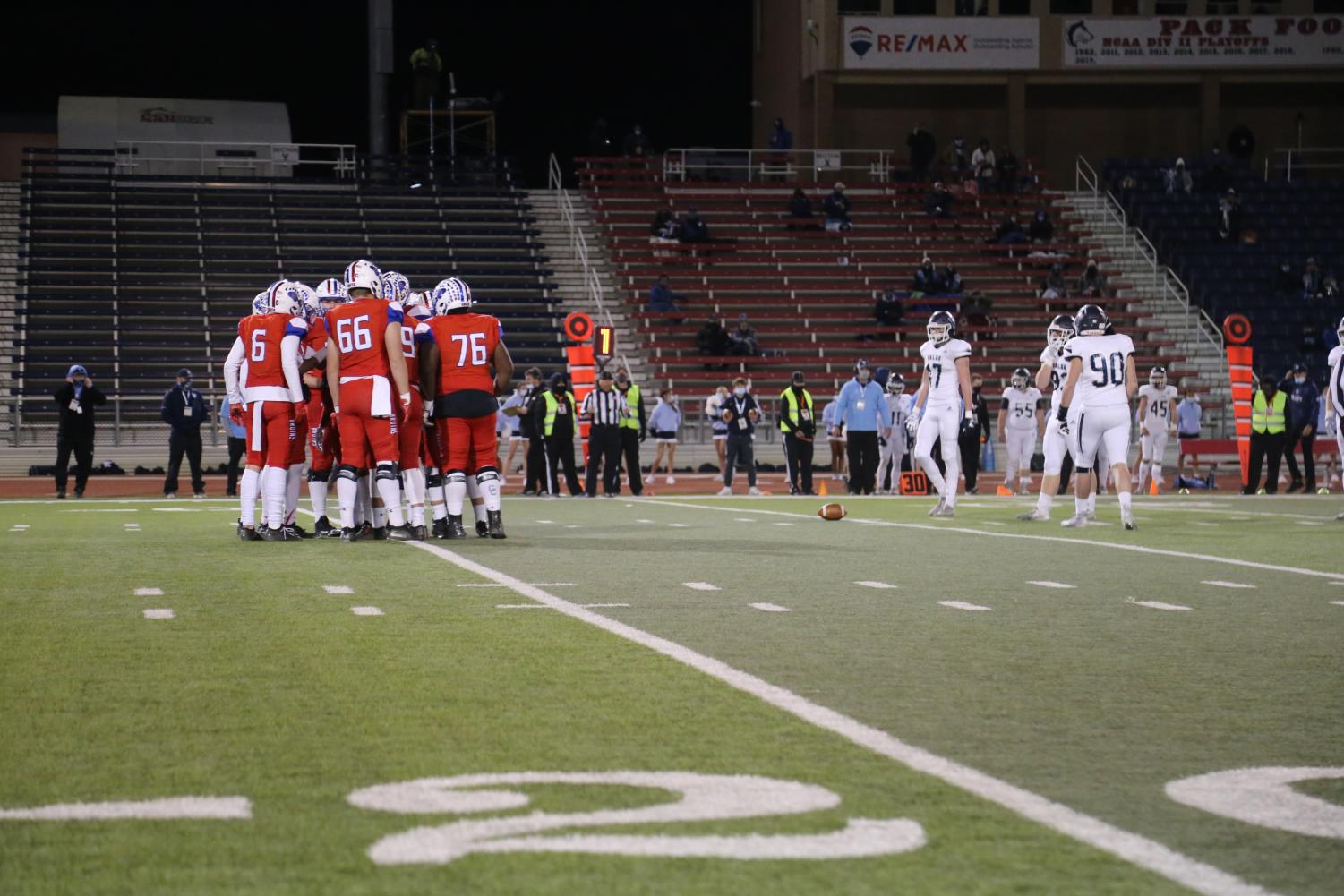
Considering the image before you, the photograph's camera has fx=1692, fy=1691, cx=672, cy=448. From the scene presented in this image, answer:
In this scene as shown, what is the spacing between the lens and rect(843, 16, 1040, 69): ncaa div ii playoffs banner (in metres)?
42.9

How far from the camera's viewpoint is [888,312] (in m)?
35.7

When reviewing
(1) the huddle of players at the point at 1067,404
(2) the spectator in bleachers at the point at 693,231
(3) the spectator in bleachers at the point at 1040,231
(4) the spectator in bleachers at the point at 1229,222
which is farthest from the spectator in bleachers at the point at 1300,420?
(2) the spectator in bleachers at the point at 693,231

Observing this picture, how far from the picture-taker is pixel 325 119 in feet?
150

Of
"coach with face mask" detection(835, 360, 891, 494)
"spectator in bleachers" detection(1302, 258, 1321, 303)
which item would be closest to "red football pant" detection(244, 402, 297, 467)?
"coach with face mask" detection(835, 360, 891, 494)

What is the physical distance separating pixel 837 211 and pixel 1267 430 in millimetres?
16135

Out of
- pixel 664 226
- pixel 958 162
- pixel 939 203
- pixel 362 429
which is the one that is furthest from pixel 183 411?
pixel 958 162

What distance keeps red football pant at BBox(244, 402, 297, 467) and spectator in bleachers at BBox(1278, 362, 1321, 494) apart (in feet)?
57.0

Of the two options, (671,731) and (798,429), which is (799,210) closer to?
(798,429)

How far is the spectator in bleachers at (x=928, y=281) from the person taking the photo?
122 feet

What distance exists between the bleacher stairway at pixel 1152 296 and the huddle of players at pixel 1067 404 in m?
16.2

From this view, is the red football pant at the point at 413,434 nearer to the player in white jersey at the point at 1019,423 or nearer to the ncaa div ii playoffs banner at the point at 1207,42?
the player in white jersey at the point at 1019,423

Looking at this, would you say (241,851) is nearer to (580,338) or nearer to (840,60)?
(580,338)

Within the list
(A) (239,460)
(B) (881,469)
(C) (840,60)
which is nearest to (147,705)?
(A) (239,460)

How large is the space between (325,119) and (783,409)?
82.6ft
